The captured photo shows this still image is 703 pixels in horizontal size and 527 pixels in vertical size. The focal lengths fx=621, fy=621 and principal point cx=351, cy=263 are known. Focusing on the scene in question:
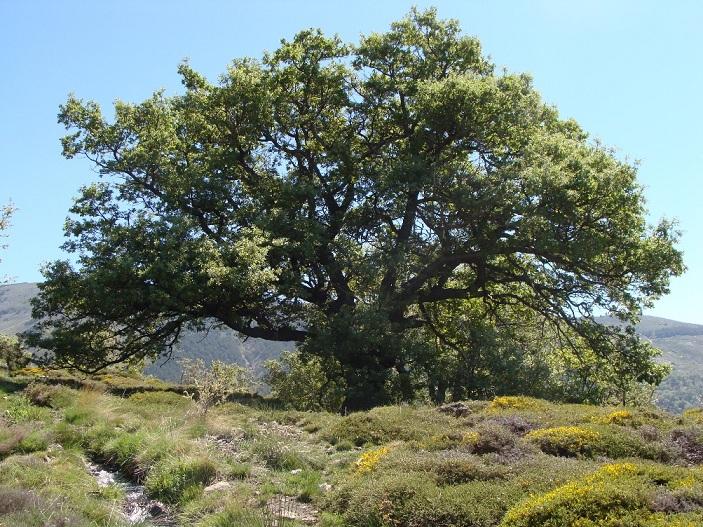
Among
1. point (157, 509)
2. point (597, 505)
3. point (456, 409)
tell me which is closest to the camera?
point (597, 505)

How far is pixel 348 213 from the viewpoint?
1049 inches

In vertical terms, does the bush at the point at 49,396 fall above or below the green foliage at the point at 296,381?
above

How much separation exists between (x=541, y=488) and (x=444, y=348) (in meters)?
18.6

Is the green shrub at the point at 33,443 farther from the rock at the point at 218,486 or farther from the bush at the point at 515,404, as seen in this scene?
the bush at the point at 515,404

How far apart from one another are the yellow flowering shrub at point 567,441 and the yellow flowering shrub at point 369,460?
279 cm

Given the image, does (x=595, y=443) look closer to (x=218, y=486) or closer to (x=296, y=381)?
(x=218, y=486)

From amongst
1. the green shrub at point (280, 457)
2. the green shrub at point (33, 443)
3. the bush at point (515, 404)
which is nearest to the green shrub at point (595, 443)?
the bush at point (515, 404)

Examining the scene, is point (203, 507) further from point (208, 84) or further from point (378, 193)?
point (208, 84)

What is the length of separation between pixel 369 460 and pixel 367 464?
0.27 meters

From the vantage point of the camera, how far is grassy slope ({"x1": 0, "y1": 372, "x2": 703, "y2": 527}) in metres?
8.10

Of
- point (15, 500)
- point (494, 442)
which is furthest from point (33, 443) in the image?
point (494, 442)

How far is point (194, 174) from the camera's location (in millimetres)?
24906

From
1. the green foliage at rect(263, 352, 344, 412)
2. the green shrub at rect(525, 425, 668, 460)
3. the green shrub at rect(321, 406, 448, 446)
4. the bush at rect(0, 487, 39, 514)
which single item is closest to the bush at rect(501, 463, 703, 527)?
the green shrub at rect(525, 425, 668, 460)

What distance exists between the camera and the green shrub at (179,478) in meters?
10.1
